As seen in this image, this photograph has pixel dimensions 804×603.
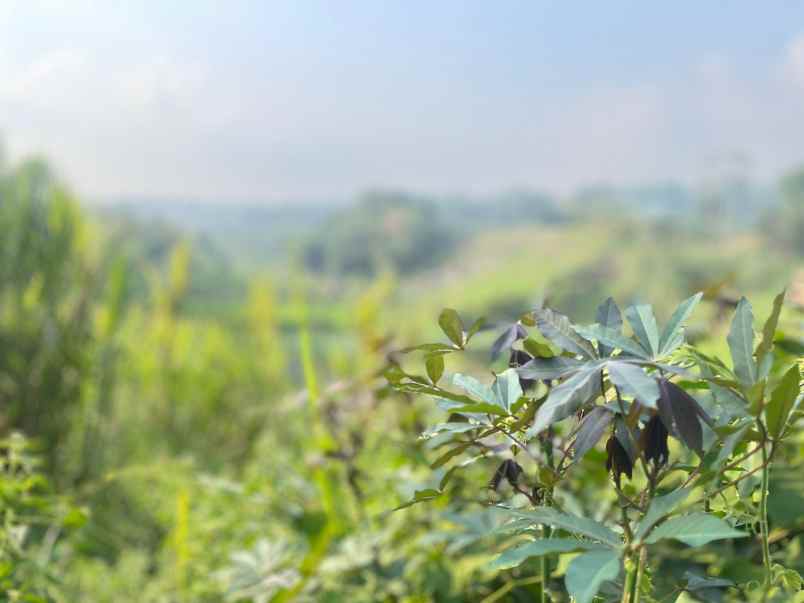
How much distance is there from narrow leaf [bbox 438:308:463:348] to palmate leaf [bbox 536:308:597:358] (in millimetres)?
59

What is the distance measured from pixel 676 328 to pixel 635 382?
0.07 metres

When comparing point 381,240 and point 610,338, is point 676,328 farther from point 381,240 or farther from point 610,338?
point 381,240

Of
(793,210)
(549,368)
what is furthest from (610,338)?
(793,210)

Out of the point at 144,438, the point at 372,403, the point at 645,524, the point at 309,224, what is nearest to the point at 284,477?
the point at 372,403

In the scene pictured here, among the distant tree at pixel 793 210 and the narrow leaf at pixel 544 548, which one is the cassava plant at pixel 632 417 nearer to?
the narrow leaf at pixel 544 548

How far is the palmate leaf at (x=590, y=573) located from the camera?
1.08ft

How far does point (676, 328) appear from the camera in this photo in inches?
16.2

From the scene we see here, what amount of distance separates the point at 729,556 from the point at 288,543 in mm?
587

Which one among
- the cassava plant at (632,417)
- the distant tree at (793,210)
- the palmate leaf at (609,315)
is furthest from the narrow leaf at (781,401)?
the distant tree at (793,210)

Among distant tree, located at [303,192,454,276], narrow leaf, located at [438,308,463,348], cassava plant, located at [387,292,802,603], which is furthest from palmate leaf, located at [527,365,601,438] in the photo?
distant tree, located at [303,192,454,276]

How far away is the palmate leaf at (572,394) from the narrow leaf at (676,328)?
46mm

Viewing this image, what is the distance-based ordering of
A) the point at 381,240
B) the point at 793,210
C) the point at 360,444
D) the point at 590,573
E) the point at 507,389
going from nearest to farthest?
the point at 590,573 → the point at 507,389 → the point at 360,444 → the point at 793,210 → the point at 381,240

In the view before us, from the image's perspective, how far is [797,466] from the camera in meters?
0.87

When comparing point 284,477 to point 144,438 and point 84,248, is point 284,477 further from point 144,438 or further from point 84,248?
point 144,438
